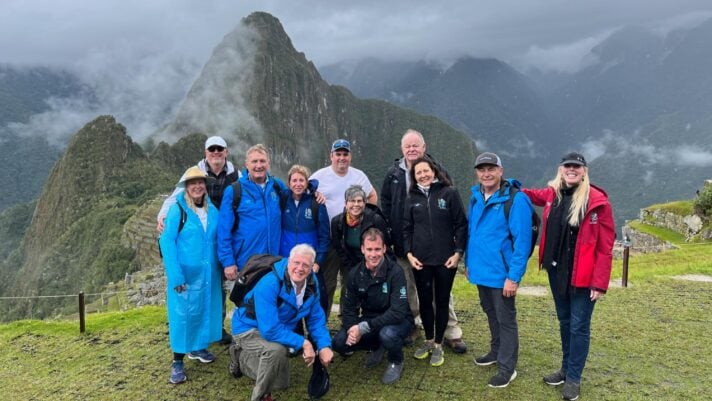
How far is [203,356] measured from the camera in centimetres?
598

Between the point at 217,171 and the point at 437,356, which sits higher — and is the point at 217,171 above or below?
above

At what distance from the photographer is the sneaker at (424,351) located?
588 centimetres

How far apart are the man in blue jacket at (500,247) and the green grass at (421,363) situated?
44cm

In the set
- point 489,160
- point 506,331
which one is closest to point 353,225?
point 489,160

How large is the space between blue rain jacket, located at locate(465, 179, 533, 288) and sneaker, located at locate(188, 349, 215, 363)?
3412 mm

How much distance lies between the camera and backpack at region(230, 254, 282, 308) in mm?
4934

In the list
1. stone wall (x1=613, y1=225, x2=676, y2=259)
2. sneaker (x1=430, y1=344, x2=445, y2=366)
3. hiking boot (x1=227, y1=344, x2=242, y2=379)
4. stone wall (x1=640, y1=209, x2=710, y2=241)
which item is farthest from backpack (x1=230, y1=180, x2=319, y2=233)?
stone wall (x1=640, y1=209, x2=710, y2=241)

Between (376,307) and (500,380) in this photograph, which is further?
(376,307)

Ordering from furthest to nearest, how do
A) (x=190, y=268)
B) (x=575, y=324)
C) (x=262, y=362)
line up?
(x=190, y=268)
(x=575, y=324)
(x=262, y=362)

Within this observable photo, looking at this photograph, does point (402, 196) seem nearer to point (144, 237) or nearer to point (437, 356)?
point (437, 356)

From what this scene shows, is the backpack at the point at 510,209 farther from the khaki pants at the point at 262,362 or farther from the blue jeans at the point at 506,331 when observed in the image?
the khaki pants at the point at 262,362

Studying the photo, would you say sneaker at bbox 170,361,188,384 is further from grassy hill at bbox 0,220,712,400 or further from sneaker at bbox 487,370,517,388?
sneaker at bbox 487,370,517,388

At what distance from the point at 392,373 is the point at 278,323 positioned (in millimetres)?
1525

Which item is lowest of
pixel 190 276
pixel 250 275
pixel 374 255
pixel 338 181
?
pixel 190 276
